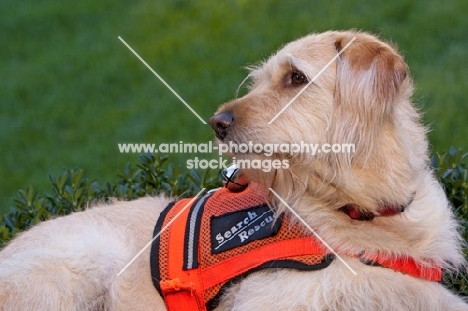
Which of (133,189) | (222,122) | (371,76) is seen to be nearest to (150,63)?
(133,189)

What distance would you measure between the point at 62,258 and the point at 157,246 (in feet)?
1.77

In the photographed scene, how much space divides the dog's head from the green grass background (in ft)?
15.9

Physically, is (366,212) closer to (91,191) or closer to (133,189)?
(133,189)

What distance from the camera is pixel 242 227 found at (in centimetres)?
414

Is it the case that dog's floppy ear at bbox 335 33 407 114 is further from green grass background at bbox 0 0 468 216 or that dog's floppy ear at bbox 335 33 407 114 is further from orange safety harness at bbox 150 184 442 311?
green grass background at bbox 0 0 468 216

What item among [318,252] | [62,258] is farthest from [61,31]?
[318,252]

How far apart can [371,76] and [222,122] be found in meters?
0.77

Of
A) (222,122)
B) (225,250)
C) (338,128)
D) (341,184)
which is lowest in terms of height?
(225,250)

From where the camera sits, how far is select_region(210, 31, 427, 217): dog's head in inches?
150

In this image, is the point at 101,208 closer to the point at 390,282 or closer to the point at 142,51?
the point at 390,282

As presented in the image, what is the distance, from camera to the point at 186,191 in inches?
223

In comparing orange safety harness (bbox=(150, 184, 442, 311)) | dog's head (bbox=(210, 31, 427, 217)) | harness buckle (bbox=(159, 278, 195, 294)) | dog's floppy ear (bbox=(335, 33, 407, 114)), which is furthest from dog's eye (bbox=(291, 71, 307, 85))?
harness buckle (bbox=(159, 278, 195, 294))

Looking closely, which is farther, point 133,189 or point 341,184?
point 133,189

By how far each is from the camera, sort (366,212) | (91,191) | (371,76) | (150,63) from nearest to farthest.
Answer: (371,76) < (366,212) < (91,191) < (150,63)
